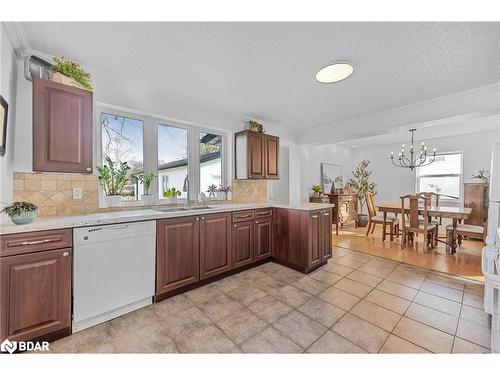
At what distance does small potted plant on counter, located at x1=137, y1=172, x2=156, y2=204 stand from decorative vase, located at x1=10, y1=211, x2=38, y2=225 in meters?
1.03

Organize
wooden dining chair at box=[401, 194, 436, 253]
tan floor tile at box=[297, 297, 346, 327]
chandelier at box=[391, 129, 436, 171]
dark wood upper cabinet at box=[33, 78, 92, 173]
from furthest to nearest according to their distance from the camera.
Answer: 1. chandelier at box=[391, 129, 436, 171]
2. wooden dining chair at box=[401, 194, 436, 253]
3. tan floor tile at box=[297, 297, 346, 327]
4. dark wood upper cabinet at box=[33, 78, 92, 173]

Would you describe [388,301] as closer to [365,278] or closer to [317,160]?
[365,278]

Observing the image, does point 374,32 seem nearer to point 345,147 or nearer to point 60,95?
point 60,95

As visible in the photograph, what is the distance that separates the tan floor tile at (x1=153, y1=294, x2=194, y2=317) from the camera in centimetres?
192

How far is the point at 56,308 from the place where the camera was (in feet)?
5.00

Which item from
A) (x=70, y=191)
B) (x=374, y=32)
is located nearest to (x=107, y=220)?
(x=70, y=191)

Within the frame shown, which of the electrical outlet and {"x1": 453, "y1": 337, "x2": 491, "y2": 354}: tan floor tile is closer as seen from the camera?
{"x1": 453, "y1": 337, "x2": 491, "y2": 354}: tan floor tile

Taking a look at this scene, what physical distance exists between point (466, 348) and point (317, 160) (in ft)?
16.1

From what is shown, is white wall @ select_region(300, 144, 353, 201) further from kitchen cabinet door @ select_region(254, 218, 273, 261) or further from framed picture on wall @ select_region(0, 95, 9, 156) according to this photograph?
framed picture on wall @ select_region(0, 95, 9, 156)

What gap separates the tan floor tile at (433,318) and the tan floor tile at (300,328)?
915 mm

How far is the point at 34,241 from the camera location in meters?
1.43

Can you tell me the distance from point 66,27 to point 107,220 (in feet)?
4.90

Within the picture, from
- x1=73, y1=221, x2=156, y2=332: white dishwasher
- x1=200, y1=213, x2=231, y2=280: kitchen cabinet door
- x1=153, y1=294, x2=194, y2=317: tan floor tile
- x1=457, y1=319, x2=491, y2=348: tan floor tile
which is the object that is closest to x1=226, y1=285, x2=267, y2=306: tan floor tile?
x1=200, y1=213, x2=231, y2=280: kitchen cabinet door

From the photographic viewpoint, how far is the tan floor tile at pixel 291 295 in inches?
82.4
